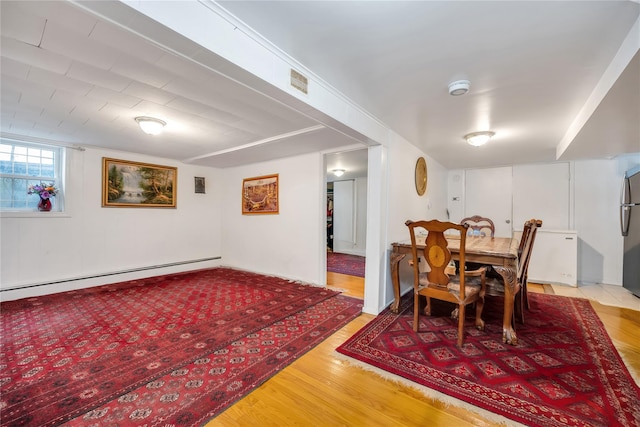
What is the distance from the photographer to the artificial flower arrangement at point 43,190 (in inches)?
132

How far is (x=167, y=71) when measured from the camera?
175 centimetres

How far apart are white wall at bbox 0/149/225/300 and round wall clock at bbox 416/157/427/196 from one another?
4025 millimetres

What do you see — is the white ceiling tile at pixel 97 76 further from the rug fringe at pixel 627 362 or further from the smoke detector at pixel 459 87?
the rug fringe at pixel 627 362

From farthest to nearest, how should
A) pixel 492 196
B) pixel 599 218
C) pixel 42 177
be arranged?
1. pixel 492 196
2. pixel 599 218
3. pixel 42 177

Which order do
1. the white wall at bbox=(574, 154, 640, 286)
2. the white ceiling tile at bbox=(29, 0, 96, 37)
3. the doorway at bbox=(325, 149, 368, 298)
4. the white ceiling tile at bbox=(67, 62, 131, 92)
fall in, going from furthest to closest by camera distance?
the doorway at bbox=(325, 149, 368, 298) → the white wall at bbox=(574, 154, 640, 286) → the white ceiling tile at bbox=(67, 62, 131, 92) → the white ceiling tile at bbox=(29, 0, 96, 37)

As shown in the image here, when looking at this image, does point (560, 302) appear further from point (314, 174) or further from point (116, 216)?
point (116, 216)

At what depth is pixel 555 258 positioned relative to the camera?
159 inches

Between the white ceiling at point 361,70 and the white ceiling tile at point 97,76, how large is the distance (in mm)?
14

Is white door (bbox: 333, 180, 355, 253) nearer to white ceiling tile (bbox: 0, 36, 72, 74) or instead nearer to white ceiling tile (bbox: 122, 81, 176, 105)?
white ceiling tile (bbox: 122, 81, 176, 105)

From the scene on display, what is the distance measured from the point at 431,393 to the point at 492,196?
4818 millimetres

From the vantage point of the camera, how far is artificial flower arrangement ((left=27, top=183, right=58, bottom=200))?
3352mm

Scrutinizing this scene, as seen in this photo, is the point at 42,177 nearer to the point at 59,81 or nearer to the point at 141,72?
the point at 59,81

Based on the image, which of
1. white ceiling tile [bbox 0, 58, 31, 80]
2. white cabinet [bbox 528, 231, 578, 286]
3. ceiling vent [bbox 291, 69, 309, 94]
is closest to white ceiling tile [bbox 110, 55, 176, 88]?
white ceiling tile [bbox 0, 58, 31, 80]

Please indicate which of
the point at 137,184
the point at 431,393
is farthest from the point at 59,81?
the point at 431,393
